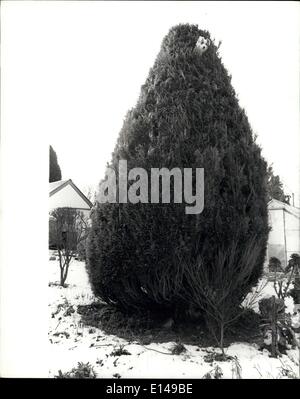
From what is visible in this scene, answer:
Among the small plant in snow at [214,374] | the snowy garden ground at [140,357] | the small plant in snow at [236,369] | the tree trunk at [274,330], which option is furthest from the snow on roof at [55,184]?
the tree trunk at [274,330]

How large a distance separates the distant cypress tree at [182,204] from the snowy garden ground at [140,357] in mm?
548

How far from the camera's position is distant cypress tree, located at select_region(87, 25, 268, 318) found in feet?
14.5

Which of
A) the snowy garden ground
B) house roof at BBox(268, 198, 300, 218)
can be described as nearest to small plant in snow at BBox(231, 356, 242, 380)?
the snowy garden ground

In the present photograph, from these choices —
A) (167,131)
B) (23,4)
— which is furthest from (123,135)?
(23,4)

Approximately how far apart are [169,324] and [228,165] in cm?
215

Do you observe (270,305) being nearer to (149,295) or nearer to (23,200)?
(149,295)

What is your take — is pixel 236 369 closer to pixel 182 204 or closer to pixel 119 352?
pixel 119 352

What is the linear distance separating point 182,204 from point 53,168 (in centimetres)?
169

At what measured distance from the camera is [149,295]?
185 inches

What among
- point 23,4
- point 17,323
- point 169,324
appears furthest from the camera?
point 169,324

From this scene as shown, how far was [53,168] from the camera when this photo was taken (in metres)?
4.71

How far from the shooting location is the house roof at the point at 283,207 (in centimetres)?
542

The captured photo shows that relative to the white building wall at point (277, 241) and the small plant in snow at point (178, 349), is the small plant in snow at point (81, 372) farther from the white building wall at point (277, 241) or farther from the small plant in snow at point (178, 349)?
the white building wall at point (277, 241)

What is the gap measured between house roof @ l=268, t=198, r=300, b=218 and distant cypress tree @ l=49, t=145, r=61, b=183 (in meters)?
3.05
